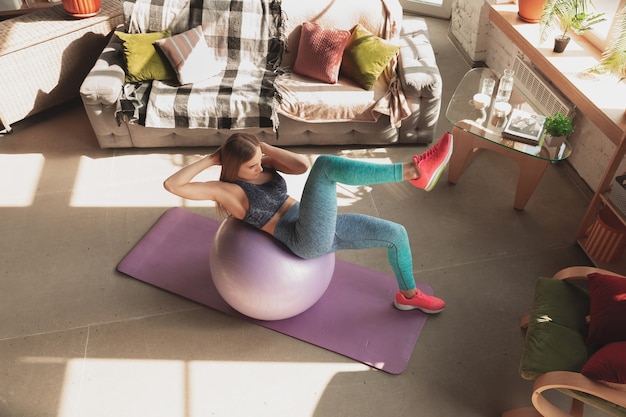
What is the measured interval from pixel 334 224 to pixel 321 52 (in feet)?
5.85

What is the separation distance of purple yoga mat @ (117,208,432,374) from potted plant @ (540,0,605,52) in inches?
73.3

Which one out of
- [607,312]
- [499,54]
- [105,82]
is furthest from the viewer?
[499,54]

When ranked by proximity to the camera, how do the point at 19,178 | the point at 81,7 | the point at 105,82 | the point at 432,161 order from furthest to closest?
1. the point at 81,7
2. the point at 19,178
3. the point at 105,82
4. the point at 432,161

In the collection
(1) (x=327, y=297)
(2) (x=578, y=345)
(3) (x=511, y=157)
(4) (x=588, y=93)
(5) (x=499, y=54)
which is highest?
(4) (x=588, y=93)

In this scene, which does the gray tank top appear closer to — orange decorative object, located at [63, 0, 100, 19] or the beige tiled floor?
the beige tiled floor

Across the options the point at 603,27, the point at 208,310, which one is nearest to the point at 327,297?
the point at 208,310

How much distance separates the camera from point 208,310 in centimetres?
281

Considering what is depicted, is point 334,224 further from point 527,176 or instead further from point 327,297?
point 527,176

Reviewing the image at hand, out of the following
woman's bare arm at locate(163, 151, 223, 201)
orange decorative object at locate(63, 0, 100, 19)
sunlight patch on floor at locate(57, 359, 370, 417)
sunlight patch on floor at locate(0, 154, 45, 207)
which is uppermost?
orange decorative object at locate(63, 0, 100, 19)

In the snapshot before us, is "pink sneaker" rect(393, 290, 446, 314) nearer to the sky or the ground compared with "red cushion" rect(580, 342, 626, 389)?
nearer to the ground

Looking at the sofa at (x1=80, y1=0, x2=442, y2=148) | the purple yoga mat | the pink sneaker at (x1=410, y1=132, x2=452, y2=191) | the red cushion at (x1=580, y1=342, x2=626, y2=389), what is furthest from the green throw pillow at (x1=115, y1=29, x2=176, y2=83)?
the red cushion at (x1=580, y1=342, x2=626, y2=389)

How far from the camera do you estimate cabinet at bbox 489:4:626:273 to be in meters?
2.81

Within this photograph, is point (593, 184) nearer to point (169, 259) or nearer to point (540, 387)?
point (540, 387)

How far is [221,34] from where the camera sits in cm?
384
